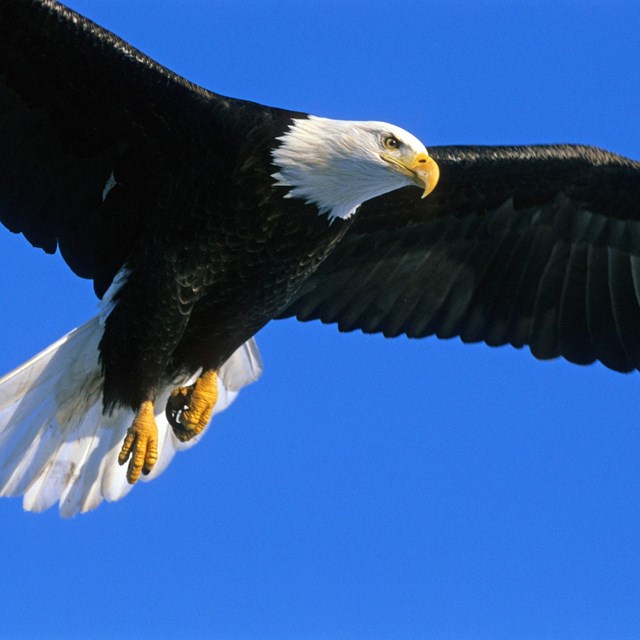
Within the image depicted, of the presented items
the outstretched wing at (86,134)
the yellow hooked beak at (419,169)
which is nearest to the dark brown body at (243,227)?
the outstretched wing at (86,134)

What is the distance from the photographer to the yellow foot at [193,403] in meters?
8.30

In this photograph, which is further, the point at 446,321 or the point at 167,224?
the point at 446,321

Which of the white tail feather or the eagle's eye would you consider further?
the white tail feather

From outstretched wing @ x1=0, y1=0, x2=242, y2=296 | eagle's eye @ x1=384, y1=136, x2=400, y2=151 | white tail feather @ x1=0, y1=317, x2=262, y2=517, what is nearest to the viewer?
outstretched wing @ x1=0, y1=0, x2=242, y2=296

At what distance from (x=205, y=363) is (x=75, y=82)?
1.53 metres

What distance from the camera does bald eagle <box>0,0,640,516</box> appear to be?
748 centimetres

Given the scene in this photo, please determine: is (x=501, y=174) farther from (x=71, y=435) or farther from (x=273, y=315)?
(x=71, y=435)

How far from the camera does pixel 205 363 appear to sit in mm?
8180

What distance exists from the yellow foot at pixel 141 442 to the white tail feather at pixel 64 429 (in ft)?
1.05

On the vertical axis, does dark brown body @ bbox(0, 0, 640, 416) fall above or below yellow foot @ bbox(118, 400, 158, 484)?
above

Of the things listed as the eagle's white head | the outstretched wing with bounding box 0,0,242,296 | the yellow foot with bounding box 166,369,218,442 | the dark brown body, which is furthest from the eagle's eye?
the yellow foot with bounding box 166,369,218,442

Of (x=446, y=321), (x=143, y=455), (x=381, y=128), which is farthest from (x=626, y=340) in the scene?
(x=143, y=455)

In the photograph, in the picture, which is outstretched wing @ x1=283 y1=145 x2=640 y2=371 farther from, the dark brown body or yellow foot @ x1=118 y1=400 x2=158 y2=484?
yellow foot @ x1=118 y1=400 x2=158 y2=484

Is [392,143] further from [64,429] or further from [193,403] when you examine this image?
[64,429]
